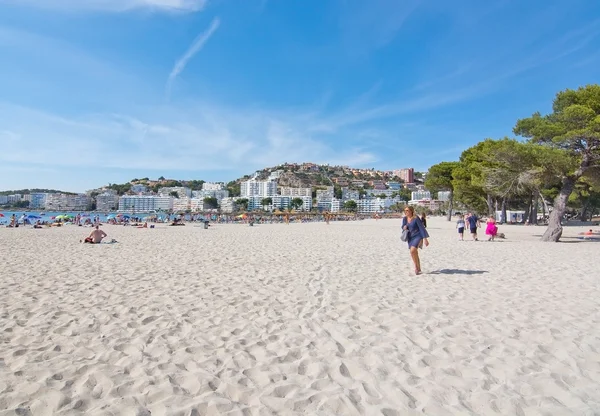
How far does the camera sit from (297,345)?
153 inches

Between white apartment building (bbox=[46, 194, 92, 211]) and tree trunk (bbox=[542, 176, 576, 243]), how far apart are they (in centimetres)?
18668

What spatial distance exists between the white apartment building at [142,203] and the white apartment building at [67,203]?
1710 centimetres

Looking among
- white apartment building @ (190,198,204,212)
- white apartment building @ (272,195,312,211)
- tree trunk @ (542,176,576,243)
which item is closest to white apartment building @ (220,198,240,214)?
white apartment building @ (190,198,204,212)

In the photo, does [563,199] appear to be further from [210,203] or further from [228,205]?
[228,205]

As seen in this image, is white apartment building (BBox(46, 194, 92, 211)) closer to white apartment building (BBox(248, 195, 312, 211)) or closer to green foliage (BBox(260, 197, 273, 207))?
white apartment building (BBox(248, 195, 312, 211))

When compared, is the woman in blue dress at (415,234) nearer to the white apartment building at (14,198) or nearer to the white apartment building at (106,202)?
the white apartment building at (106,202)

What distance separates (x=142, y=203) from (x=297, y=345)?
187423 millimetres

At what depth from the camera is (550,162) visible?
15422 millimetres

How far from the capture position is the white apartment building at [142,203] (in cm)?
17200

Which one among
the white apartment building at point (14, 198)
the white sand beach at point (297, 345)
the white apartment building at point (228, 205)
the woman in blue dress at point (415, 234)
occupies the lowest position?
the white sand beach at point (297, 345)

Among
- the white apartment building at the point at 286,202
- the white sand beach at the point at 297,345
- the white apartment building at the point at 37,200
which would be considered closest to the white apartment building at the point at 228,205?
the white apartment building at the point at 286,202

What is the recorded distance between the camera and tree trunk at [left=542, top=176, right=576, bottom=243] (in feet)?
55.4

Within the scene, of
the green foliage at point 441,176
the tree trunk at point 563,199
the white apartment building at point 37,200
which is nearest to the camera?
the tree trunk at point 563,199

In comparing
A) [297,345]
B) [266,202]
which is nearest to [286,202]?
[266,202]
